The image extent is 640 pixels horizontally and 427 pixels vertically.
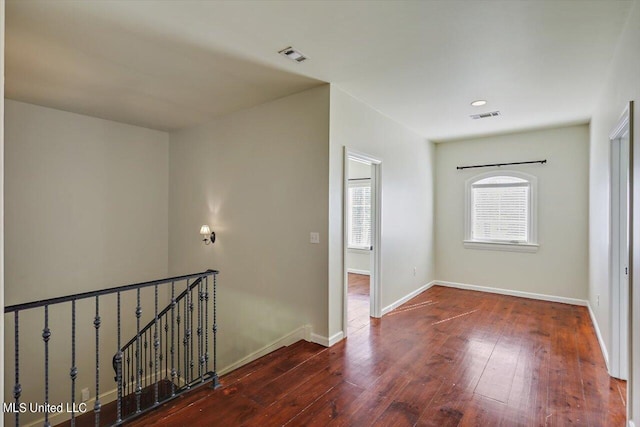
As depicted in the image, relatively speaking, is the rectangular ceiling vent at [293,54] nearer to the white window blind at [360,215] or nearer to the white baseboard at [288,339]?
the white baseboard at [288,339]

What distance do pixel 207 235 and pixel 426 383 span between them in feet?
11.5

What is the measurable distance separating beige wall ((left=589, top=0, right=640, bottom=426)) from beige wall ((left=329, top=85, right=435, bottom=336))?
7.52 ft

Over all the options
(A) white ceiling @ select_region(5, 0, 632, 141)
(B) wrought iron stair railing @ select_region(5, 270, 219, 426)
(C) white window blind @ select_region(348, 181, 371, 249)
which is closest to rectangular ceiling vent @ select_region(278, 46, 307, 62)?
(A) white ceiling @ select_region(5, 0, 632, 141)

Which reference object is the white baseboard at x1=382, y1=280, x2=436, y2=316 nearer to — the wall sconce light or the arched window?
the arched window

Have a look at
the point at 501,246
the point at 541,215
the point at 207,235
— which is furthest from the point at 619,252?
the point at 207,235

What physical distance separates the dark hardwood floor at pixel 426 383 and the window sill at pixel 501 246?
4.78ft

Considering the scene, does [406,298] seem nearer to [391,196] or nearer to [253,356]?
[391,196]

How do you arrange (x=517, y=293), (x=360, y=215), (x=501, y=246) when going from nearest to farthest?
(x=517, y=293), (x=501, y=246), (x=360, y=215)

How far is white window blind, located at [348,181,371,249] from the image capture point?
7375mm

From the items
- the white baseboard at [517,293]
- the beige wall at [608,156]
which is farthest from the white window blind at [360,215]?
the beige wall at [608,156]

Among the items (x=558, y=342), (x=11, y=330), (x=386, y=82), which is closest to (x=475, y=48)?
(x=386, y=82)

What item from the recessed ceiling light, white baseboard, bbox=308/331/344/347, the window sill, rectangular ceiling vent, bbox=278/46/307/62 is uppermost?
rectangular ceiling vent, bbox=278/46/307/62

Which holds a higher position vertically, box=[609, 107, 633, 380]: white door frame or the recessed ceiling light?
the recessed ceiling light

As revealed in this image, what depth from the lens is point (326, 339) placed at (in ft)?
11.2
